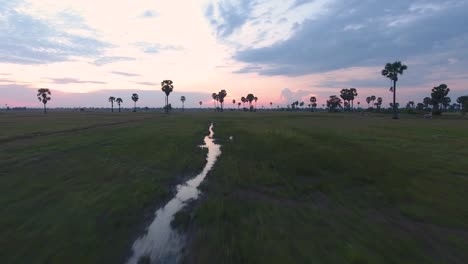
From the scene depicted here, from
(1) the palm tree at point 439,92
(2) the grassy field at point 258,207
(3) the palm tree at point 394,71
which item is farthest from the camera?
(1) the palm tree at point 439,92

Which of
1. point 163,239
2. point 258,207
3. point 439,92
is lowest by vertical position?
point 163,239

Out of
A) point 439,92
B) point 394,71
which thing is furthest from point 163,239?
point 439,92

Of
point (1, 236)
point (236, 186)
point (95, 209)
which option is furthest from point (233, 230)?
point (1, 236)

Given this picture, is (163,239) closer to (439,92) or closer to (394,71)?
(394,71)

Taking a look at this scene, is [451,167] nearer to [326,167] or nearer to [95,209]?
[326,167]

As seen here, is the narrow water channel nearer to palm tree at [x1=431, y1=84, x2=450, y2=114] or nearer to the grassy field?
the grassy field

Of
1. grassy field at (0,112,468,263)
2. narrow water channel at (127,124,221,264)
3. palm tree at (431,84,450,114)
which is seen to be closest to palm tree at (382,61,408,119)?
palm tree at (431,84,450,114)

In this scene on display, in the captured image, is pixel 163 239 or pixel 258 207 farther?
pixel 258 207

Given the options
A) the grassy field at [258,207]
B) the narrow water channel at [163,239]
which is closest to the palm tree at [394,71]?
the grassy field at [258,207]

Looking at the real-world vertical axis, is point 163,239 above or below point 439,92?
below

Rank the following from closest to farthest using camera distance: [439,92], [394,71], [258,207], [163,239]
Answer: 1. [163,239]
2. [258,207]
3. [394,71]
4. [439,92]

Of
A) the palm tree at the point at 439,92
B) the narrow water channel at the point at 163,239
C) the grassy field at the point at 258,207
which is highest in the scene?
the palm tree at the point at 439,92

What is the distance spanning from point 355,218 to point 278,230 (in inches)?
135

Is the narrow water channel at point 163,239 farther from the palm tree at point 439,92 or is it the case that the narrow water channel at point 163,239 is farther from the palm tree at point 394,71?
the palm tree at point 439,92
